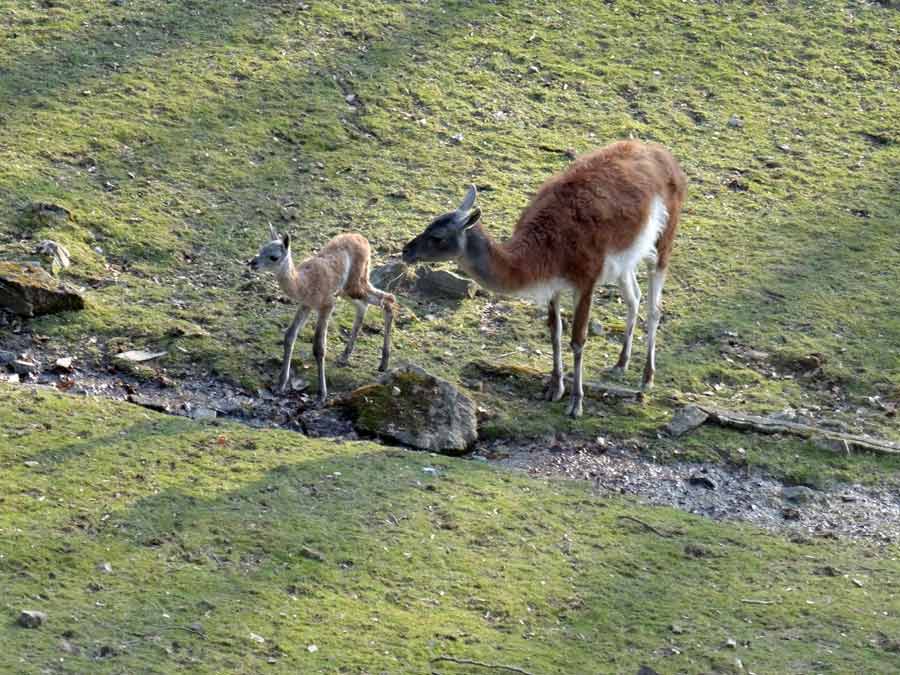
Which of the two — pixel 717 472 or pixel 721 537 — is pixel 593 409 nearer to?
pixel 717 472

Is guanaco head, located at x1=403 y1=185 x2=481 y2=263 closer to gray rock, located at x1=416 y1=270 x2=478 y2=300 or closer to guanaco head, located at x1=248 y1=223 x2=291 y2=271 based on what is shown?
guanaco head, located at x1=248 y1=223 x2=291 y2=271

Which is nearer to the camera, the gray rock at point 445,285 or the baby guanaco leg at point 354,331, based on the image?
the baby guanaco leg at point 354,331

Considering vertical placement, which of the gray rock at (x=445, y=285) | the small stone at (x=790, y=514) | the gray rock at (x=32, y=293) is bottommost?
the small stone at (x=790, y=514)

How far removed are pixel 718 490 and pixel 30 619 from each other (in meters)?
4.70

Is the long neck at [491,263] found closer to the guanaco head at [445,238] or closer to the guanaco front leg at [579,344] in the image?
the guanaco head at [445,238]

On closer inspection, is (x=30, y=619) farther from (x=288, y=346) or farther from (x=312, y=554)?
(x=288, y=346)

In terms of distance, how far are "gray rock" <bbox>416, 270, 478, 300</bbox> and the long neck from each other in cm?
154

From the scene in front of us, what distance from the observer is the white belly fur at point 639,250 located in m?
10.9

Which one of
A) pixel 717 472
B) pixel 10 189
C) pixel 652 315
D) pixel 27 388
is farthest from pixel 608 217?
pixel 10 189

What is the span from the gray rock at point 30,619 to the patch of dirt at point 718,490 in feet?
11.7

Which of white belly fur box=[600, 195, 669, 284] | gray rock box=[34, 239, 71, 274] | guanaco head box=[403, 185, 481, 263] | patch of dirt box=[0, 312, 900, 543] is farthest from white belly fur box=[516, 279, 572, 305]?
gray rock box=[34, 239, 71, 274]

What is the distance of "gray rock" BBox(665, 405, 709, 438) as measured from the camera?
10.4 meters

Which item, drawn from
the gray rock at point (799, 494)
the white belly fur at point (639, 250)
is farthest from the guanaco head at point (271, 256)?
the gray rock at point (799, 494)

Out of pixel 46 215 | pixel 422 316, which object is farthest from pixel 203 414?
pixel 46 215
